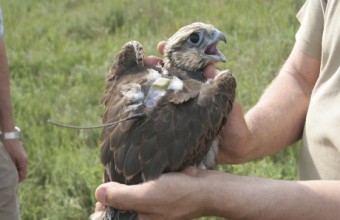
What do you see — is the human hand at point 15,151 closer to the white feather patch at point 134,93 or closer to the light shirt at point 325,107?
the white feather patch at point 134,93

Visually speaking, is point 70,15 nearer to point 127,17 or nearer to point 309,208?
point 127,17

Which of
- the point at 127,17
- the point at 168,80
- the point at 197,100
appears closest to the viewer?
the point at 197,100

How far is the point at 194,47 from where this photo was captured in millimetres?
3357

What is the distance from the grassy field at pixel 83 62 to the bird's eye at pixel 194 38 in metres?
1.94

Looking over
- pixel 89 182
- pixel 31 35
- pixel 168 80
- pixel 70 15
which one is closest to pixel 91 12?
pixel 70 15

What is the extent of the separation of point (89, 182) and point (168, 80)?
93.3 inches

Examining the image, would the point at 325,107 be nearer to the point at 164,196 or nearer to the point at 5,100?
the point at 164,196

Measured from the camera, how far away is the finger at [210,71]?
3.11 meters

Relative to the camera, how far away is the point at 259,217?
2.49 meters

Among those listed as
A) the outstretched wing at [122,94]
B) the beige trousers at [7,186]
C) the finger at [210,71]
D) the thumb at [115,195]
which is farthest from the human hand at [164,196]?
the beige trousers at [7,186]

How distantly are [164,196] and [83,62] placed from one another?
6.01 m

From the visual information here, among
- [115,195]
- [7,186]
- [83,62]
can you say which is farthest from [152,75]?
[83,62]

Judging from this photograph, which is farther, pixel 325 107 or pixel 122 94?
pixel 122 94

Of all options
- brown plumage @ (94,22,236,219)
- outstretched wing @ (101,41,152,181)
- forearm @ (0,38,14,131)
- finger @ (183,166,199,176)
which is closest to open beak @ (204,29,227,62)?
brown plumage @ (94,22,236,219)
